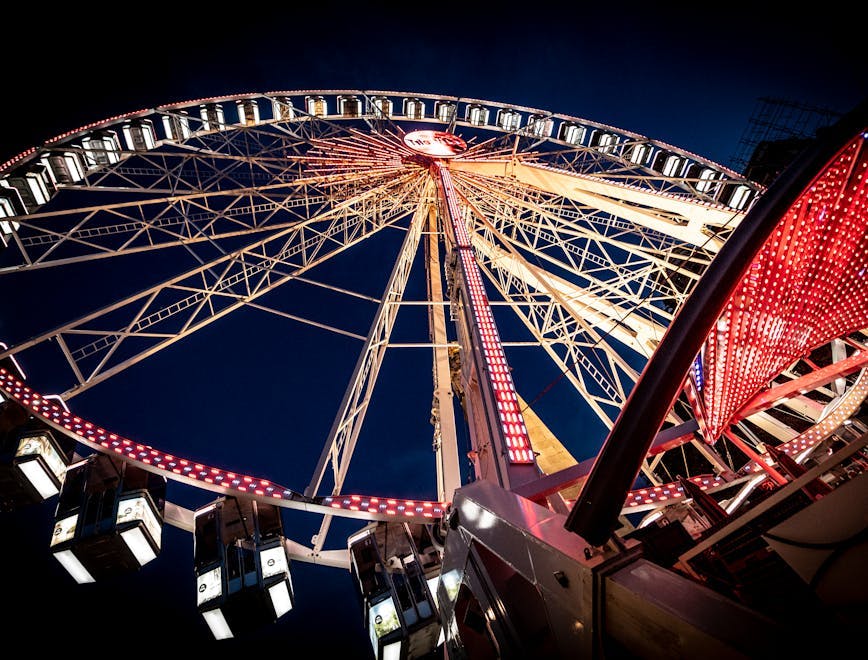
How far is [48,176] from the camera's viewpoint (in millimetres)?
8695

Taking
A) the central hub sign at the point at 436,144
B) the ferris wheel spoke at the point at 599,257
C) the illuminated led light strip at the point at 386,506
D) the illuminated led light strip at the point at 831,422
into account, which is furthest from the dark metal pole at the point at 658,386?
the central hub sign at the point at 436,144

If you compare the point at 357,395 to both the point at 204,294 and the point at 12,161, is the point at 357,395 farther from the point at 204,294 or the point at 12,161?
the point at 12,161

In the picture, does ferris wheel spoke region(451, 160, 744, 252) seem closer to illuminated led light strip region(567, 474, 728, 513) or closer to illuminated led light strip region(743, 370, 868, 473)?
illuminated led light strip region(743, 370, 868, 473)

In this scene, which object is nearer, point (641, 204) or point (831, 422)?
point (831, 422)

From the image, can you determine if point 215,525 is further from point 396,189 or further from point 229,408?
point 229,408

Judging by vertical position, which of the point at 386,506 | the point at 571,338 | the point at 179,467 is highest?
the point at 571,338

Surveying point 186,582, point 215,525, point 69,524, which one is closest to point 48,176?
point 69,524

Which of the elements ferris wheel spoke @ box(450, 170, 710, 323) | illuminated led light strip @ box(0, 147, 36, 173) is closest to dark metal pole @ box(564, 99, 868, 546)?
ferris wheel spoke @ box(450, 170, 710, 323)

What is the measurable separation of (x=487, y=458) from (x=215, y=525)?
3.50 metres

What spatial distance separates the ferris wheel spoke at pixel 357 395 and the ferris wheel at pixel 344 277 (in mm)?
58

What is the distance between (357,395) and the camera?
21.1 feet

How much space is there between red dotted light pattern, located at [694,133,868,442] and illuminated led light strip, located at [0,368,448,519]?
3641 millimetres

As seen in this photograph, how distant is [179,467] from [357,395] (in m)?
2.62

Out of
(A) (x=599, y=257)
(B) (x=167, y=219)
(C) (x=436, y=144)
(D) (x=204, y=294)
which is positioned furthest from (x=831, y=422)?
(B) (x=167, y=219)
